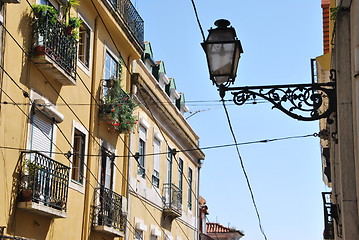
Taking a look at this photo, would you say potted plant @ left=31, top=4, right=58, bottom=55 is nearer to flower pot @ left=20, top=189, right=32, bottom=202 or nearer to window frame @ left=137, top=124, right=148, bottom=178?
flower pot @ left=20, top=189, right=32, bottom=202

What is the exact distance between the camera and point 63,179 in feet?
45.9

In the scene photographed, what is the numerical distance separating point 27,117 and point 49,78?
4.44 feet

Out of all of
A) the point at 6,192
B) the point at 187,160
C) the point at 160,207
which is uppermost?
the point at 187,160

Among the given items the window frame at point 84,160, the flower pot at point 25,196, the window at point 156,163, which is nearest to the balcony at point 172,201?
the window at point 156,163

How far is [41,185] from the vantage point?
43.3 ft

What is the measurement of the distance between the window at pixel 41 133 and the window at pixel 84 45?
9.31 feet

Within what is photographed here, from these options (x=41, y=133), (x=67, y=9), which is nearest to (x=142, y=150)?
(x=67, y=9)

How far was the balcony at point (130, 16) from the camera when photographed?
1850 cm

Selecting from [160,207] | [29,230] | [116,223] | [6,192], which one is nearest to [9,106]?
[6,192]

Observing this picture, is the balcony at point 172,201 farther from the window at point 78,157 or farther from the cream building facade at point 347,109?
the cream building facade at point 347,109

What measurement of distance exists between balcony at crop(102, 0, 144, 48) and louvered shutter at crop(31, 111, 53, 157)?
471 centimetres

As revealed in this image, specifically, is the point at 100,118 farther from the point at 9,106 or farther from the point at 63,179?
the point at 9,106

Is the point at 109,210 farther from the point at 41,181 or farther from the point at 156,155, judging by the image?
the point at 156,155

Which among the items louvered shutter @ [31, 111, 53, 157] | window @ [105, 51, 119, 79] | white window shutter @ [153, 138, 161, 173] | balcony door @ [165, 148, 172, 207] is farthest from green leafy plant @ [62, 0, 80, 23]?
balcony door @ [165, 148, 172, 207]
